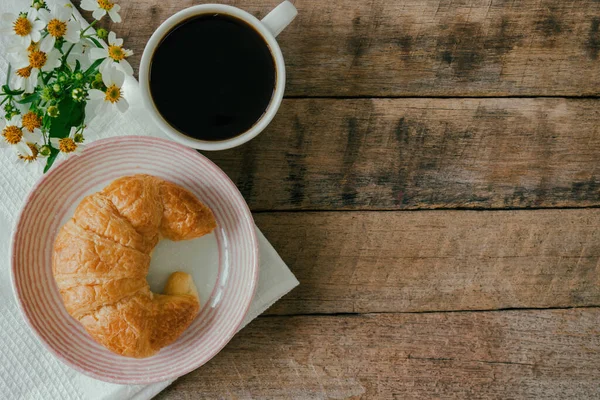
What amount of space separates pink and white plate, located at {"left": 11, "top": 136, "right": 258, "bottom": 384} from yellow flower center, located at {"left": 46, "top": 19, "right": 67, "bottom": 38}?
22 cm

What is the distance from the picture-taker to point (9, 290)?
101 cm

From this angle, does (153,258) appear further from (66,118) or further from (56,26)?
(56,26)

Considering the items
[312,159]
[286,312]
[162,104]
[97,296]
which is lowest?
[286,312]

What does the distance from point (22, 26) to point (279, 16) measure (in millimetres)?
355

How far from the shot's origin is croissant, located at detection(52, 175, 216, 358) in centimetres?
88

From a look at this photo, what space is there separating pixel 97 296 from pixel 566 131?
0.89 metres

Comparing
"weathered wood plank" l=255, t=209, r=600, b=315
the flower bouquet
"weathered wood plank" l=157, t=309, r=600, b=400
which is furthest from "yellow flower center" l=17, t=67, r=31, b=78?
"weathered wood plank" l=157, t=309, r=600, b=400

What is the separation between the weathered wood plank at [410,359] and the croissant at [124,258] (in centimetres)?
20

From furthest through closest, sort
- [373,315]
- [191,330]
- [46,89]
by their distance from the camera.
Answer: [373,315] → [191,330] → [46,89]

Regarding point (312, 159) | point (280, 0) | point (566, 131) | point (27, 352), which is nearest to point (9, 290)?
point (27, 352)

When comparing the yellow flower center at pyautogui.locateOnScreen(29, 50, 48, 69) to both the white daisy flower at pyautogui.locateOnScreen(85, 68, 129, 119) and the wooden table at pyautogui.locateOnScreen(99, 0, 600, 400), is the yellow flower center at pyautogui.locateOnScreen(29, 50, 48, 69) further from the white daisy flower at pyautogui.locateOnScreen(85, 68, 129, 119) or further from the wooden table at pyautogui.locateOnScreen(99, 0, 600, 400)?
the wooden table at pyautogui.locateOnScreen(99, 0, 600, 400)

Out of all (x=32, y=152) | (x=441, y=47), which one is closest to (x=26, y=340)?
(x=32, y=152)

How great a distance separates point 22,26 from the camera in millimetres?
765

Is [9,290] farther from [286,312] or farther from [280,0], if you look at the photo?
[280,0]
